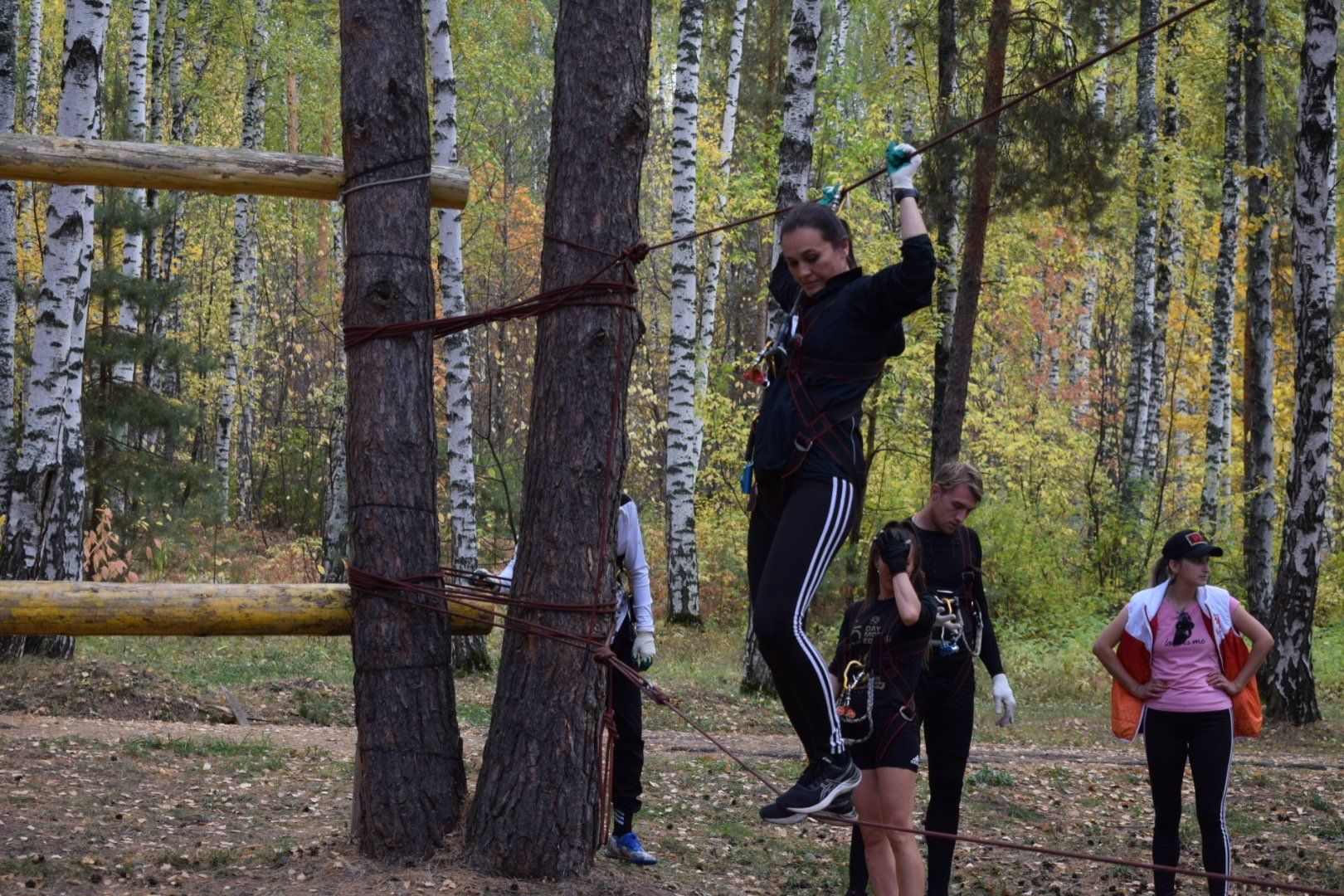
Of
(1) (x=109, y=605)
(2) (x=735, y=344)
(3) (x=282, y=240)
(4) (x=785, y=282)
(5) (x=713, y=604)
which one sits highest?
(3) (x=282, y=240)

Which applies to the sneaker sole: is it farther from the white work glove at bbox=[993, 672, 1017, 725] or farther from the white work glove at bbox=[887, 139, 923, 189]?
the white work glove at bbox=[887, 139, 923, 189]

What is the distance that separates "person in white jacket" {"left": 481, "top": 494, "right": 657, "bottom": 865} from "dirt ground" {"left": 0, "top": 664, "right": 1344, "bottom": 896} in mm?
266

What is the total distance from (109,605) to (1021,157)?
10.4 m

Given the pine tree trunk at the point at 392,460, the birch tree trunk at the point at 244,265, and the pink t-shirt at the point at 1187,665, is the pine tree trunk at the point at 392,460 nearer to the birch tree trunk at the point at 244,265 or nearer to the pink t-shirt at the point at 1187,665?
the pink t-shirt at the point at 1187,665

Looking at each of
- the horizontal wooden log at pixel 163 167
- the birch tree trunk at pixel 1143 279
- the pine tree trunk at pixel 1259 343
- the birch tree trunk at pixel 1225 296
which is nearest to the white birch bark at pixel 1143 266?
the birch tree trunk at pixel 1143 279

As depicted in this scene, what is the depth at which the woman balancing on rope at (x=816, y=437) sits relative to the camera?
418cm

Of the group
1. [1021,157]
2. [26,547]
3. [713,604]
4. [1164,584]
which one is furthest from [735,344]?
[1164,584]

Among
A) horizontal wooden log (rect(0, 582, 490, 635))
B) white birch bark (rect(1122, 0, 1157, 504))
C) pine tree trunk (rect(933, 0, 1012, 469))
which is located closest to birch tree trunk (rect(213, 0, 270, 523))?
pine tree trunk (rect(933, 0, 1012, 469))

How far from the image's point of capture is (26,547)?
968 centimetres

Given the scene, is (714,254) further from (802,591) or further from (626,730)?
(802,591)

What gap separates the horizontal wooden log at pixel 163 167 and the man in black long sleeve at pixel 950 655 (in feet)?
9.42

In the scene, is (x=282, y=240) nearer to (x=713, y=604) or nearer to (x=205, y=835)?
(x=713, y=604)

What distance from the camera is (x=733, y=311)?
1156 inches

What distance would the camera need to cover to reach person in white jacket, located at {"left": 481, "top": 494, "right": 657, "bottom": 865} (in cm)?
570
